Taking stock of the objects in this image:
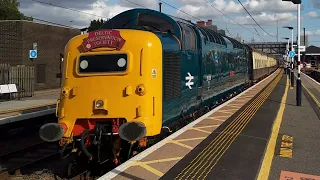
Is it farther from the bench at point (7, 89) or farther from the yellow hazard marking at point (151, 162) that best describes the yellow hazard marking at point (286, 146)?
the bench at point (7, 89)

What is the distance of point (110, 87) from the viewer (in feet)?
22.6

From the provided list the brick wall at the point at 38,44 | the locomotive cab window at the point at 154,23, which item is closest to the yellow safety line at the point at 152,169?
the locomotive cab window at the point at 154,23

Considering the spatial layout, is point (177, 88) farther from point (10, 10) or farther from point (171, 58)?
point (10, 10)

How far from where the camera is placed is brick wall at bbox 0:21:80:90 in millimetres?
27323

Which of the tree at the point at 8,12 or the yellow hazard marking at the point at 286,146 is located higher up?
the tree at the point at 8,12

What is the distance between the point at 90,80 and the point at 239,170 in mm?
3254

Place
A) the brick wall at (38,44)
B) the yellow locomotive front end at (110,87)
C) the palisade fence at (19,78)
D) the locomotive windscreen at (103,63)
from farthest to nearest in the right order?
1. the brick wall at (38,44)
2. the palisade fence at (19,78)
3. the locomotive windscreen at (103,63)
4. the yellow locomotive front end at (110,87)

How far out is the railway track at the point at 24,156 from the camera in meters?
9.19

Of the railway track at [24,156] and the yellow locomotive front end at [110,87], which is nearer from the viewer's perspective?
the yellow locomotive front end at [110,87]

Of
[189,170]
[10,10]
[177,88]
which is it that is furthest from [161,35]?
[10,10]

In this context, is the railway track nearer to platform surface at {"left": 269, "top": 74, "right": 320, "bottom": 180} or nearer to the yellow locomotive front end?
the yellow locomotive front end

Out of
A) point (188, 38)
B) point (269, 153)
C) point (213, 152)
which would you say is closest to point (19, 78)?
point (188, 38)

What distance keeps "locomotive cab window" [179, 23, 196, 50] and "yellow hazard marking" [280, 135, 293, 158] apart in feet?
10.9

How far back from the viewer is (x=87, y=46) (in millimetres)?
7141
